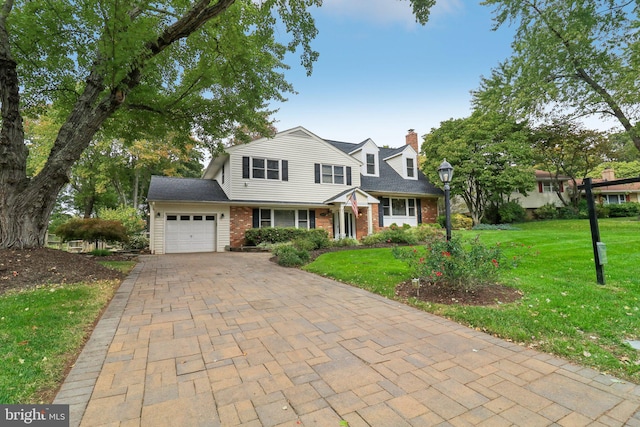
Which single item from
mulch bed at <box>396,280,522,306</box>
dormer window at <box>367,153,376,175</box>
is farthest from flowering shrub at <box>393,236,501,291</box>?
dormer window at <box>367,153,376,175</box>

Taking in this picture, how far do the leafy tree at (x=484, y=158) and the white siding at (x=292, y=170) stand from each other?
648 centimetres

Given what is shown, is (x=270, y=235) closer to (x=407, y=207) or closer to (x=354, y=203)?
(x=354, y=203)

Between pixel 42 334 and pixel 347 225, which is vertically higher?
pixel 347 225

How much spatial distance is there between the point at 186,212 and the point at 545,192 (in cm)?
2760

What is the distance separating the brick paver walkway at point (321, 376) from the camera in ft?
6.37

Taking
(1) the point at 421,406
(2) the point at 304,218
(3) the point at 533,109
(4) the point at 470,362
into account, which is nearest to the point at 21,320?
(1) the point at 421,406

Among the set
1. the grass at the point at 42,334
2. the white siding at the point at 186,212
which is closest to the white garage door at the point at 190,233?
the white siding at the point at 186,212

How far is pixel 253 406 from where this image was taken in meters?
2.04

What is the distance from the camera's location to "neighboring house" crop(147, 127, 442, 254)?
14.4m

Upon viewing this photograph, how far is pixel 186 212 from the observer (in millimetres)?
14430

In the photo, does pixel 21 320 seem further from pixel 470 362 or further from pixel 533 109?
pixel 533 109

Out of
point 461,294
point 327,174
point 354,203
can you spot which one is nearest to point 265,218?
point 327,174

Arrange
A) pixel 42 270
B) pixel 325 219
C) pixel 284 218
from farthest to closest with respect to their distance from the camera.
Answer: pixel 325 219 < pixel 284 218 < pixel 42 270

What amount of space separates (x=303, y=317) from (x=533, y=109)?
58.4ft
